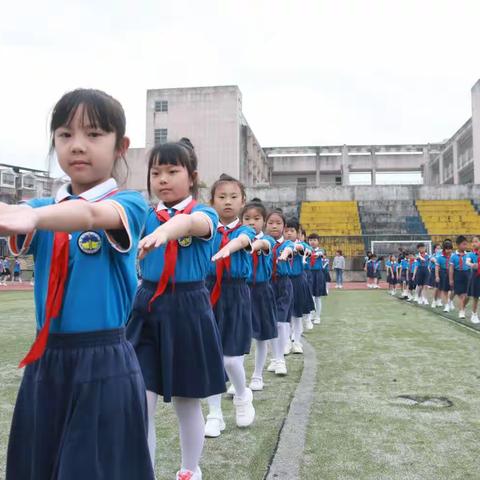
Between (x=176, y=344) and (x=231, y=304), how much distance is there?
1.15 m

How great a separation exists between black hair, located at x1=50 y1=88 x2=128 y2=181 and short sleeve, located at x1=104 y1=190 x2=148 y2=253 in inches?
8.9

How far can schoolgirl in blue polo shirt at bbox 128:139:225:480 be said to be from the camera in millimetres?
2604

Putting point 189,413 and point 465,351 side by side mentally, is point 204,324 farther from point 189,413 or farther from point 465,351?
point 465,351

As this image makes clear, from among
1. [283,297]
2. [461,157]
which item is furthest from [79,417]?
[461,157]

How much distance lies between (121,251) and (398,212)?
27.8 meters

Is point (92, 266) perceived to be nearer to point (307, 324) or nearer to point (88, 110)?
point (88, 110)

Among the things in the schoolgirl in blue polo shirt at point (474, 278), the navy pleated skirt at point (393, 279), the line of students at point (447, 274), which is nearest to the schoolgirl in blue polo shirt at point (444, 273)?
the line of students at point (447, 274)

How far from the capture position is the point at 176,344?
8.64ft

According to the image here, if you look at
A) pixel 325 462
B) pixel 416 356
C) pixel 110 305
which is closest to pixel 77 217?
pixel 110 305

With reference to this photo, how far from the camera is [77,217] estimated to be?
4.70 feet

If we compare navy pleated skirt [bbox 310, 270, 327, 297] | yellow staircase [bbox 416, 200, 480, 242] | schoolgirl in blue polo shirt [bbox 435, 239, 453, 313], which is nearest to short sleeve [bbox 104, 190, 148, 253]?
navy pleated skirt [bbox 310, 270, 327, 297]

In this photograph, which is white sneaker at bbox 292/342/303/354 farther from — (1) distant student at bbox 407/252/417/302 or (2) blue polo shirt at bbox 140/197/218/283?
(1) distant student at bbox 407/252/417/302

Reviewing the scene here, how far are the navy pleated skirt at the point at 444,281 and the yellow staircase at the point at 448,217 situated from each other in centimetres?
1116

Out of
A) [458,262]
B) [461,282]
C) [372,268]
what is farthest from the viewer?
[372,268]
